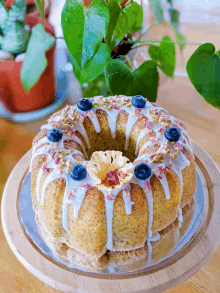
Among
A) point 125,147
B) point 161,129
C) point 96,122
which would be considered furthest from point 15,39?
point 161,129

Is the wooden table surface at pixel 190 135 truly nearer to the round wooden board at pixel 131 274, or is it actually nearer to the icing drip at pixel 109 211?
the round wooden board at pixel 131 274

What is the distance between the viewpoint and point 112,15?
49.6 inches

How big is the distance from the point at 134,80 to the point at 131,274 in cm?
74

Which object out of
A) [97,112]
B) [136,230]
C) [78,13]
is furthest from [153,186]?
[78,13]

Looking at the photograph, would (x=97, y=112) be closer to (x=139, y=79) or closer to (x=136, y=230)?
(x=139, y=79)

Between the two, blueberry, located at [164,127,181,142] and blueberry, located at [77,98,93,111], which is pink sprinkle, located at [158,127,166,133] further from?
blueberry, located at [77,98,93,111]

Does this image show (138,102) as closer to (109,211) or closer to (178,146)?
(178,146)

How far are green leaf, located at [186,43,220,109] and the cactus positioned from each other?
876mm

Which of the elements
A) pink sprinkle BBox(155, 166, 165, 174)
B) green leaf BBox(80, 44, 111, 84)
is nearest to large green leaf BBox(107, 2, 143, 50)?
green leaf BBox(80, 44, 111, 84)

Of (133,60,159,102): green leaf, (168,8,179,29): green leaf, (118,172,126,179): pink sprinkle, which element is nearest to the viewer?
(118,172,126,179): pink sprinkle

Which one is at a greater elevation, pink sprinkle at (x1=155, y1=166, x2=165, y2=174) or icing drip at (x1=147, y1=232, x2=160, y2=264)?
pink sprinkle at (x1=155, y1=166, x2=165, y2=174)

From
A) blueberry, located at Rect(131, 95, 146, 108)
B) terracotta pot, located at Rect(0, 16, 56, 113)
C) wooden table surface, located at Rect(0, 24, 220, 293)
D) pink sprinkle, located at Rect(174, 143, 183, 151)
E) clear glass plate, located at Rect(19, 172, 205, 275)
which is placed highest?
blueberry, located at Rect(131, 95, 146, 108)

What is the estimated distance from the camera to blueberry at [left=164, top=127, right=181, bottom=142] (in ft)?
3.64

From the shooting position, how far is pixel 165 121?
1.20m
